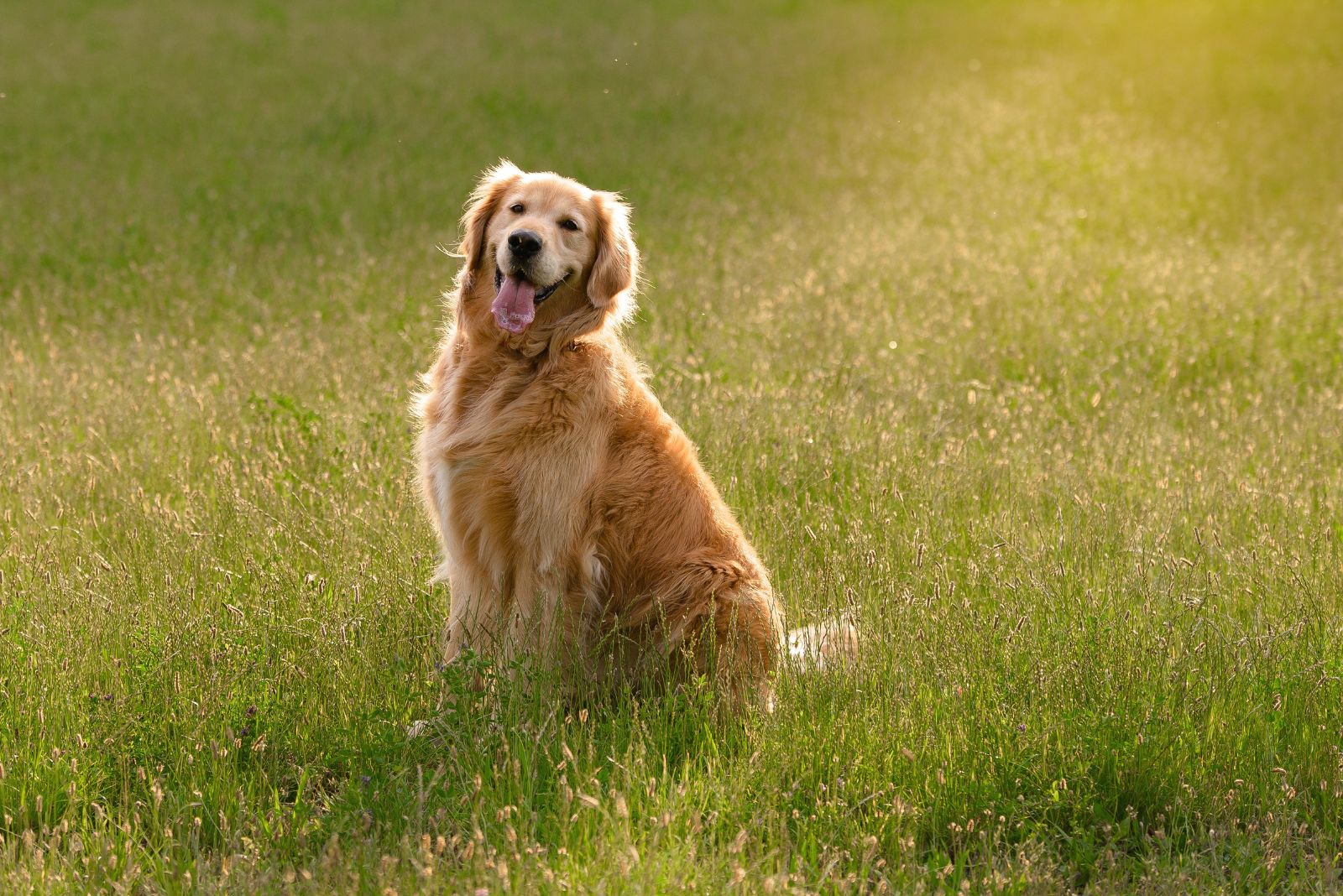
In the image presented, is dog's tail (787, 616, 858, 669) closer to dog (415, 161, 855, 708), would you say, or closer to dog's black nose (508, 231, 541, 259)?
dog (415, 161, 855, 708)

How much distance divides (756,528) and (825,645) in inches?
47.3

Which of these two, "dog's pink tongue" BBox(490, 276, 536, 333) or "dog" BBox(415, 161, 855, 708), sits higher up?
"dog's pink tongue" BBox(490, 276, 536, 333)

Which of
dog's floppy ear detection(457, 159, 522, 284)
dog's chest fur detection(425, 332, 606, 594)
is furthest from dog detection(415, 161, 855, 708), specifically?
dog's floppy ear detection(457, 159, 522, 284)

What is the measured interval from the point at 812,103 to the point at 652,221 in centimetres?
582

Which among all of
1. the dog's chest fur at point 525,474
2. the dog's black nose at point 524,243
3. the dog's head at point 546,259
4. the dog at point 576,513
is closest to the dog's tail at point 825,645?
the dog at point 576,513

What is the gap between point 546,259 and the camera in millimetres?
3904

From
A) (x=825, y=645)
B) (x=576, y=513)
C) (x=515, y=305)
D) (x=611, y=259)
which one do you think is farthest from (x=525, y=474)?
(x=825, y=645)

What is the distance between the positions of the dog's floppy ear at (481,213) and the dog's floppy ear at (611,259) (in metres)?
0.32

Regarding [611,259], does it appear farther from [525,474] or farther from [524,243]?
[525,474]

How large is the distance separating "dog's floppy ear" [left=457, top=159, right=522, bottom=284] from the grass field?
40.3 inches

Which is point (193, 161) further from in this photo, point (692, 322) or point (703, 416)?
point (703, 416)

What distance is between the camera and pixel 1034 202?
11.3 metres

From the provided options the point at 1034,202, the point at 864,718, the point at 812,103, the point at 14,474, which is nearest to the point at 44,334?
the point at 14,474

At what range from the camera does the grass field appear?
2.90 metres
